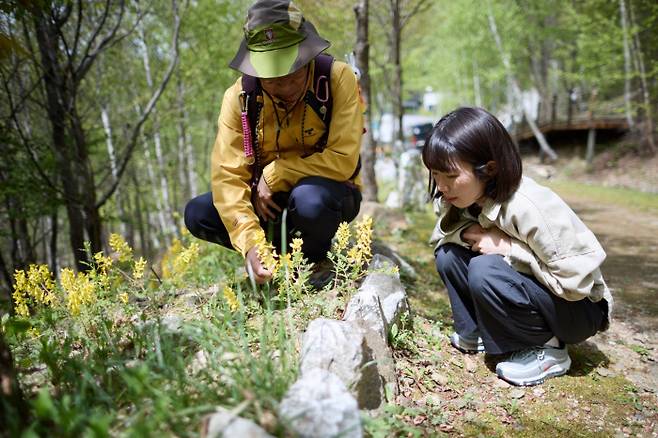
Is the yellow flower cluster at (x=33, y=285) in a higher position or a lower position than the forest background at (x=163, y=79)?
lower

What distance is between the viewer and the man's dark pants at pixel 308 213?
2.52m

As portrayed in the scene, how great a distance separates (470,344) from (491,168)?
1053mm

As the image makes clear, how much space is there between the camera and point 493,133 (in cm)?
207

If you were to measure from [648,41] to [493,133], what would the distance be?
15.2 metres

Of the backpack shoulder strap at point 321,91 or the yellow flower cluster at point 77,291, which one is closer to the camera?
the yellow flower cluster at point 77,291

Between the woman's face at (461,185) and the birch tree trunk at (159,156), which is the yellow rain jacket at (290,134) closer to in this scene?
the woman's face at (461,185)

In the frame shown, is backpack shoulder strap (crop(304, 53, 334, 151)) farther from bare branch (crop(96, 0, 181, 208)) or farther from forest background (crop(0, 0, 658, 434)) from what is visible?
bare branch (crop(96, 0, 181, 208))

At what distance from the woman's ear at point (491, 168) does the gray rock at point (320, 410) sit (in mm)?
1314

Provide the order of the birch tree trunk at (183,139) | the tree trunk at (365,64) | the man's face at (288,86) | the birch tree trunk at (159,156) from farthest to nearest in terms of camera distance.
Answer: the birch tree trunk at (183,139) < the birch tree trunk at (159,156) < the tree trunk at (365,64) < the man's face at (288,86)

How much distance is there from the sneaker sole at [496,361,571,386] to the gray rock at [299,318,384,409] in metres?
0.83

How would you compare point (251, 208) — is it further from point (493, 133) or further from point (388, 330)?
point (493, 133)

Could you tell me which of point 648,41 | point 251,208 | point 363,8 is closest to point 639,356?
point 251,208

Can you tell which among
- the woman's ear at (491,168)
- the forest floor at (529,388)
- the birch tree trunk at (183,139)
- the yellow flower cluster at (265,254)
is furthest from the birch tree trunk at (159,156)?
the woman's ear at (491,168)

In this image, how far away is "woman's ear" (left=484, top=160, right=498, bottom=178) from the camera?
2.10m
